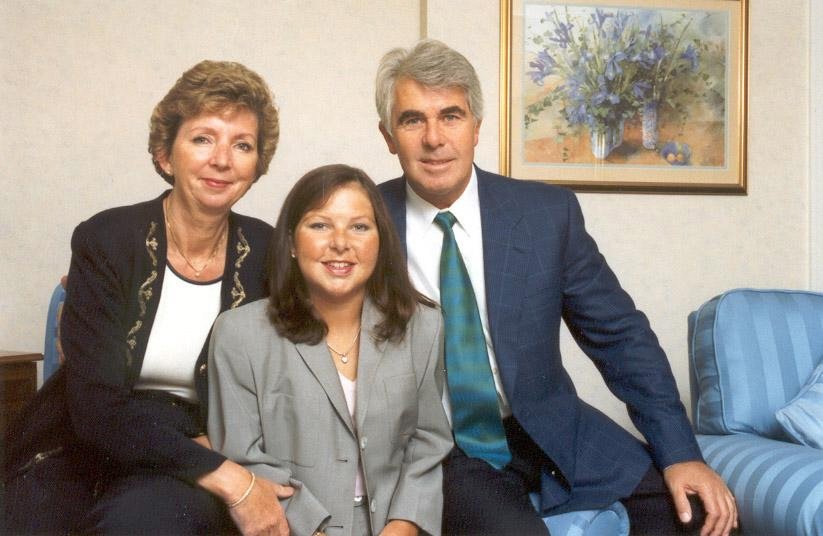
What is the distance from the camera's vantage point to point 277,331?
1.45 m

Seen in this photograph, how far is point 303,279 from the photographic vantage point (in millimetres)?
1503

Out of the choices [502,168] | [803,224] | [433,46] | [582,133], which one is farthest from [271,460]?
[803,224]

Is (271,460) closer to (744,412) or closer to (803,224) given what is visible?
(744,412)

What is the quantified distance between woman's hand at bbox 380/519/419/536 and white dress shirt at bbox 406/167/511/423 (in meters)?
0.27

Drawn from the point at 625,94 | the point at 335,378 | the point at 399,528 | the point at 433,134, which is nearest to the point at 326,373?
the point at 335,378

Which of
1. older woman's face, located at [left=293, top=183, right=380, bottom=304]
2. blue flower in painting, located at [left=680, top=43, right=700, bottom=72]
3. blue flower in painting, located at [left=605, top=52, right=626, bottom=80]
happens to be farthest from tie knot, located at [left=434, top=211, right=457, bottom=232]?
blue flower in painting, located at [left=680, top=43, right=700, bottom=72]

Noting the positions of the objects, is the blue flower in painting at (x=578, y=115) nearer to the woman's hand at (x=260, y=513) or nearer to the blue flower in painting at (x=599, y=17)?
the blue flower in painting at (x=599, y=17)

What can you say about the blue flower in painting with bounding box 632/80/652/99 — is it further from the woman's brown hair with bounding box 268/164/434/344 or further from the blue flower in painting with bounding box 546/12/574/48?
the woman's brown hair with bounding box 268/164/434/344

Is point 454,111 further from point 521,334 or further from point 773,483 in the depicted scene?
point 773,483

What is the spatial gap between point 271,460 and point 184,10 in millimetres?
1561

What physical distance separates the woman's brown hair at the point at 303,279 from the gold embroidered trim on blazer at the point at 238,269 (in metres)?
0.05

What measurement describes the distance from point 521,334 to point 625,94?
53.6 inches

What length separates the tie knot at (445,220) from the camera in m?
1.68

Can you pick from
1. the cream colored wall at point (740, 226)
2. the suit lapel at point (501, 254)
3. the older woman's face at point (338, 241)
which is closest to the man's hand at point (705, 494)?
the suit lapel at point (501, 254)
